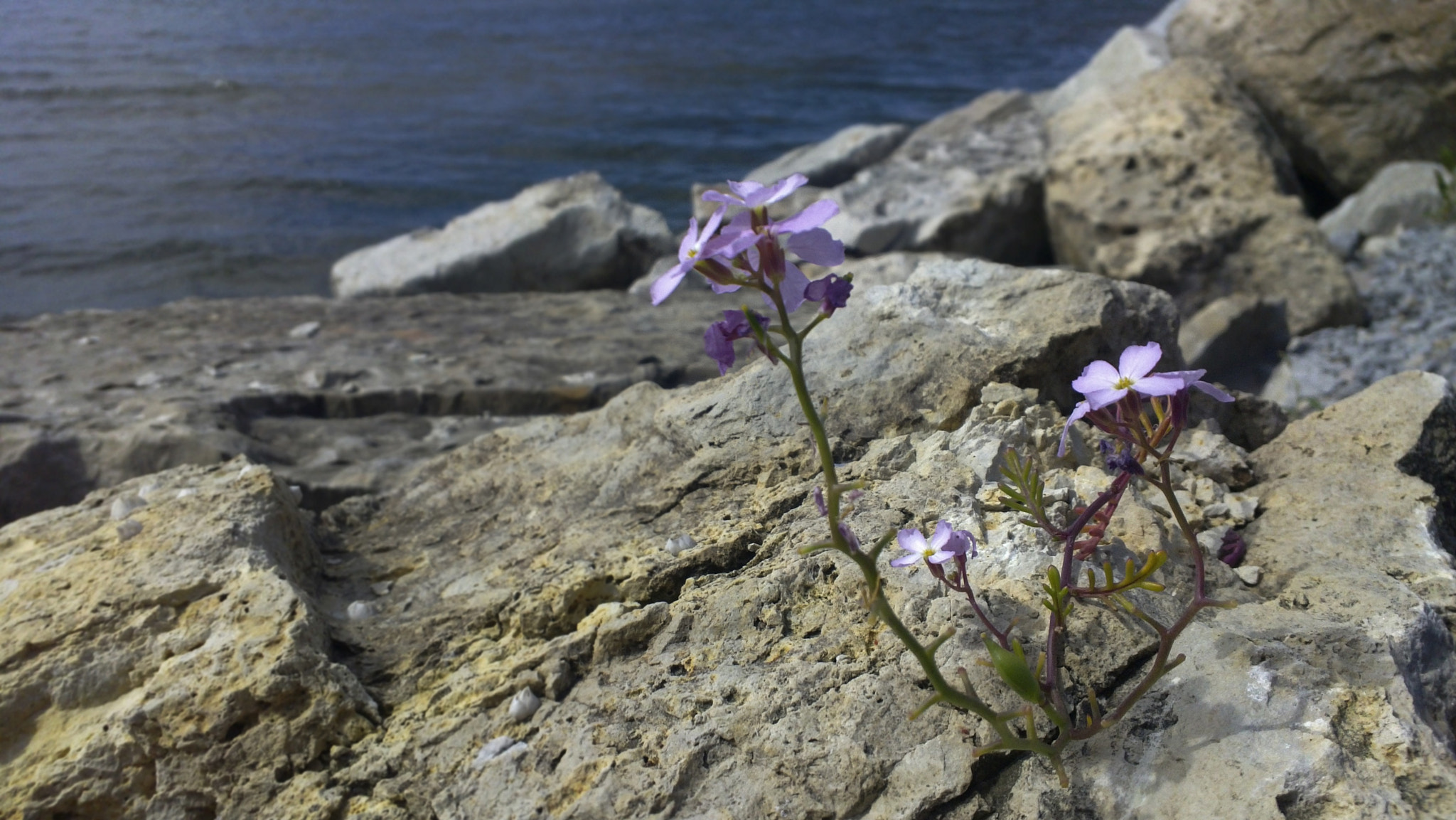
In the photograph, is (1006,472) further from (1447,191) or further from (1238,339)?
(1447,191)

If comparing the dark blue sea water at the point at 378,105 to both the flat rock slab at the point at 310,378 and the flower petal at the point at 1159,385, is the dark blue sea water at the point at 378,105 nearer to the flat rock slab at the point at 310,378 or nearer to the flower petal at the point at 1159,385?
the flat rock slab at the point at 310,378

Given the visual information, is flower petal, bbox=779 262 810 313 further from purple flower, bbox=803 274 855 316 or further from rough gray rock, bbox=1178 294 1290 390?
rough gray rock, bbox=1178 294 1290 390

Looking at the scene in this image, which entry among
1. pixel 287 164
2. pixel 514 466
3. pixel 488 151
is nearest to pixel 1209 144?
pixel 514 466

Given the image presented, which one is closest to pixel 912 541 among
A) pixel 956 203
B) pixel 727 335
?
pixel 727 335

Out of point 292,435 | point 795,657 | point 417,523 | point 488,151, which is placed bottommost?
point 488,151

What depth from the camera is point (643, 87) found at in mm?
14695

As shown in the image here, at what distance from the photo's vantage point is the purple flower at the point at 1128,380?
1372 mm

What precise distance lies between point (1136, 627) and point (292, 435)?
3.20 metres

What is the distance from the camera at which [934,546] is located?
5.12ft

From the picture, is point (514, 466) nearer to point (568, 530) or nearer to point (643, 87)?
point (568, 530)

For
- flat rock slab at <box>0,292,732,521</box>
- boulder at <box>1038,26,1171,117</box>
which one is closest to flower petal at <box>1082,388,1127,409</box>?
flat rock slab at <box>0,292,732,521</box>

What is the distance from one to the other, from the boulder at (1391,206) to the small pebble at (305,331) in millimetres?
6232

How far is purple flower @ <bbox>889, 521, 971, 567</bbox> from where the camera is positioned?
1.53m

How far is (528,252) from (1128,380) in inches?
269
